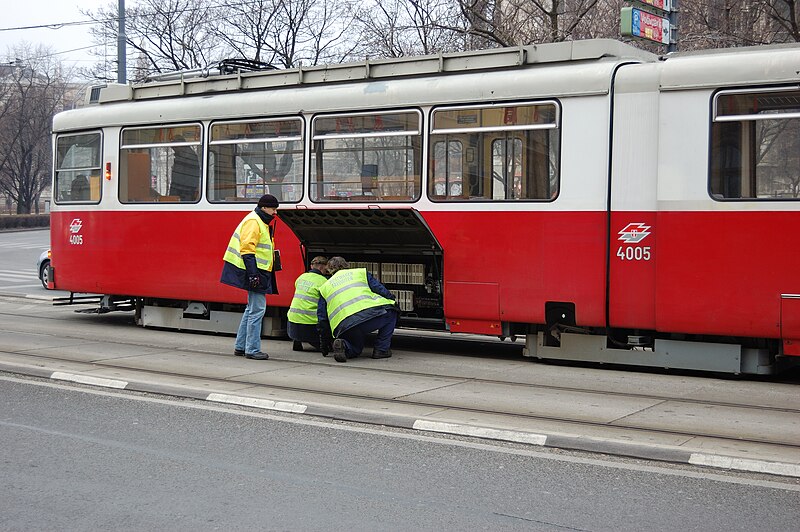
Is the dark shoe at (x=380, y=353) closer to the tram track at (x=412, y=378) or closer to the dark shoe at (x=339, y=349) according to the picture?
the tram track at (x=412, y=378)

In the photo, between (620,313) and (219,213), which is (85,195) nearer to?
(219,213)

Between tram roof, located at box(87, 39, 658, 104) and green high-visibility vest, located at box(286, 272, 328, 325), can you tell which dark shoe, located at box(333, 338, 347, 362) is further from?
tram roof, located at box(87, 39, 658, 104)

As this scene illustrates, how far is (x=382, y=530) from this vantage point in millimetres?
5074

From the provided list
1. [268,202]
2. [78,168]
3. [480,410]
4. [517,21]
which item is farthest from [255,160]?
[517,21]

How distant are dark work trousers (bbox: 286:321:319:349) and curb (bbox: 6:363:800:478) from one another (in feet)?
8.68

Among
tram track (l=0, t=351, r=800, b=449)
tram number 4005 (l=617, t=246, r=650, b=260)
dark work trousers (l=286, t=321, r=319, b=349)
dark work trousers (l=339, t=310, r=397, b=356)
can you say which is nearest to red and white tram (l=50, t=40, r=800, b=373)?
tram number 4005 (l=617, t=246, r=650, b=260)

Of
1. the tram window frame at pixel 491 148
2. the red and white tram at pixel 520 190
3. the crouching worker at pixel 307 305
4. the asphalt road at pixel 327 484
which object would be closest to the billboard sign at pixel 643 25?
the red and white tram at pixel 520 190

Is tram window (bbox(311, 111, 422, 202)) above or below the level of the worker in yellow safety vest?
above

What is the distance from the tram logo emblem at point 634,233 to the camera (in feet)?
31.9

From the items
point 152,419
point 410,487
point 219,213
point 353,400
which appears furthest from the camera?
point 219,213

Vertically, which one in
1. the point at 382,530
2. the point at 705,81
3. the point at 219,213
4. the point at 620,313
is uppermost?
the point at 705,81

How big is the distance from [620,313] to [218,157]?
18.7ft

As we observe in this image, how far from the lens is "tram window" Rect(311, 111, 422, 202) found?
11117 millimetres

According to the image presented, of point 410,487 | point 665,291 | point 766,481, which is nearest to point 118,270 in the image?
point 665,291
